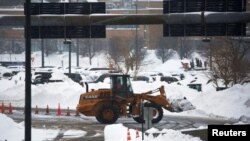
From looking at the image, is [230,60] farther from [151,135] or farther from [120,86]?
[151,135]

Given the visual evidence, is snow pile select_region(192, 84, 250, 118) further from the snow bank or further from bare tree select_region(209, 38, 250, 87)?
the snow bank

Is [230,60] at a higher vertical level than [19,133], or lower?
higher

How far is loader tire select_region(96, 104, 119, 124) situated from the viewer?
85.8 ft

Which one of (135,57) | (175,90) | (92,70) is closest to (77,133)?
(175,90)

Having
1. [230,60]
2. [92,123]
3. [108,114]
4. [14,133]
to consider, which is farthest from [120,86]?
[230,60]

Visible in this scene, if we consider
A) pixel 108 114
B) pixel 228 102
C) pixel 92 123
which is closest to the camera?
pixel 108 114

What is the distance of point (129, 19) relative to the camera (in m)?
18.6

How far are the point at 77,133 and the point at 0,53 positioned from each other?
84162 millimetres

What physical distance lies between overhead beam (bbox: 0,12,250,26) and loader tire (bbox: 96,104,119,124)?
8.11m

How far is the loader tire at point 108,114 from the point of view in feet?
85.8

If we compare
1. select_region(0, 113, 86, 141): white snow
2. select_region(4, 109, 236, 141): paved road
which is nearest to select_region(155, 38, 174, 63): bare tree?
select_region(4, 109, 236, 141): paved road

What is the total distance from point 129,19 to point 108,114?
28.9 ft

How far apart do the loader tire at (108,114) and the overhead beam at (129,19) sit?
811 centimetres

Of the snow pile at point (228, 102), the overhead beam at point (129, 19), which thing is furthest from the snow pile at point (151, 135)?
the snow pile at point (228, 102)
